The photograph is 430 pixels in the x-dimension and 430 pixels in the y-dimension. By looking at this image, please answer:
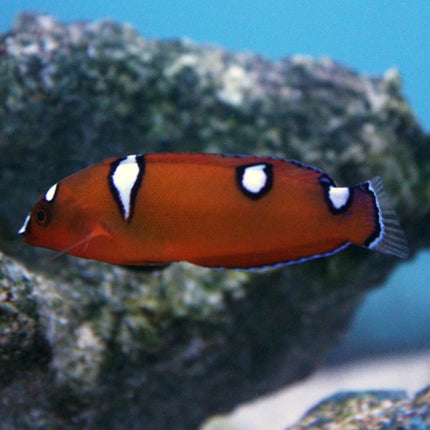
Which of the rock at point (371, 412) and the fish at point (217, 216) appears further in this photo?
the rock at point (371, 412)

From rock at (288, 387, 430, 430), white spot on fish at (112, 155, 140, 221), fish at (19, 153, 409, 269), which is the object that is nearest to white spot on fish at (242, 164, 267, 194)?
fish at (19, 153, 409, 269)

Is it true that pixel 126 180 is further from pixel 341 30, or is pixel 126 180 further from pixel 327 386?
pixel 341 30

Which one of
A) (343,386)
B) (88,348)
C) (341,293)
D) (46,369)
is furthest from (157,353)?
(343,386)

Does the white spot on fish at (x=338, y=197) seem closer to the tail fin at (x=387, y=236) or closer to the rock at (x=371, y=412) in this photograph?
the tail fin at (x=387, y=236)

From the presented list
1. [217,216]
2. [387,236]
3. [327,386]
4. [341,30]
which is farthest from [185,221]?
[341,30]

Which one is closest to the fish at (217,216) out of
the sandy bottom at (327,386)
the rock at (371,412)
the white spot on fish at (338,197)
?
the white spot on fish at (338,197)

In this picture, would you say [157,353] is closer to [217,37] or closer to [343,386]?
[343,386]
